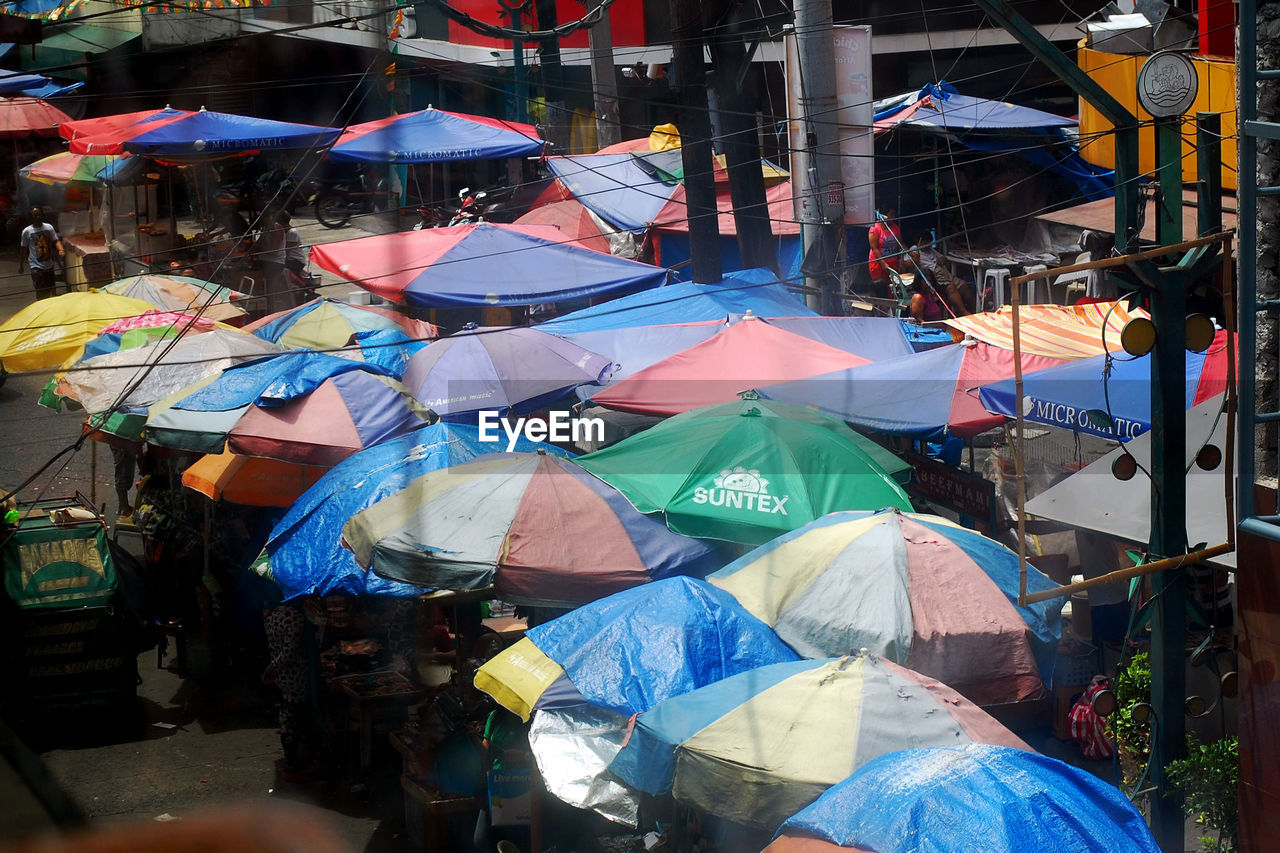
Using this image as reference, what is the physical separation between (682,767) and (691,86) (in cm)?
973

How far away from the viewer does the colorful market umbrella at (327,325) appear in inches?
457

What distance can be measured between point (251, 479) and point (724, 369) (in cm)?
374

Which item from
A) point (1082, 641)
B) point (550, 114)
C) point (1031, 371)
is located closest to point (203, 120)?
point (550, 114)

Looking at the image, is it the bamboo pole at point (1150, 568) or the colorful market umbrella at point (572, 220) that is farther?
the colorful market umbrella at point (572, 220)

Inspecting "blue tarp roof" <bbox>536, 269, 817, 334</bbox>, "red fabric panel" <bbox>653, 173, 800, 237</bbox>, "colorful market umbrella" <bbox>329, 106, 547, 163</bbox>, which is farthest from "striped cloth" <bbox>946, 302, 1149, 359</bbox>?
"colorful market umbrella" <bbox>329, 106, 547, 163</bbox>

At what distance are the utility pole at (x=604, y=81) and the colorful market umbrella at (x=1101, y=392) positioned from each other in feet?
39.0

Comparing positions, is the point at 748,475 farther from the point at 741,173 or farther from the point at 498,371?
→ the point at 741,173

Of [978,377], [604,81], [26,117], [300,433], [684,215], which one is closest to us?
[300,433]

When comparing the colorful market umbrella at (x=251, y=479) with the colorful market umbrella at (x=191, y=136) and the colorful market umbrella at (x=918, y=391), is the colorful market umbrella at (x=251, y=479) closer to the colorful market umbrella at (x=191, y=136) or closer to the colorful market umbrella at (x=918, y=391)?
the colorful market umbrella at (x=918, y=391)

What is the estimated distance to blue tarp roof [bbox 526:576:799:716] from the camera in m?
5.31

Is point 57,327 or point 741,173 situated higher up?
point 741,173

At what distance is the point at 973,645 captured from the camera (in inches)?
222

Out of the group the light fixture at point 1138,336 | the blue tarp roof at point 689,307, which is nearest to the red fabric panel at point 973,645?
the light fixture at point 1138,336

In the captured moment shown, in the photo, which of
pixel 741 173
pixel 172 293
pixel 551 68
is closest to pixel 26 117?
pixel 551 68
